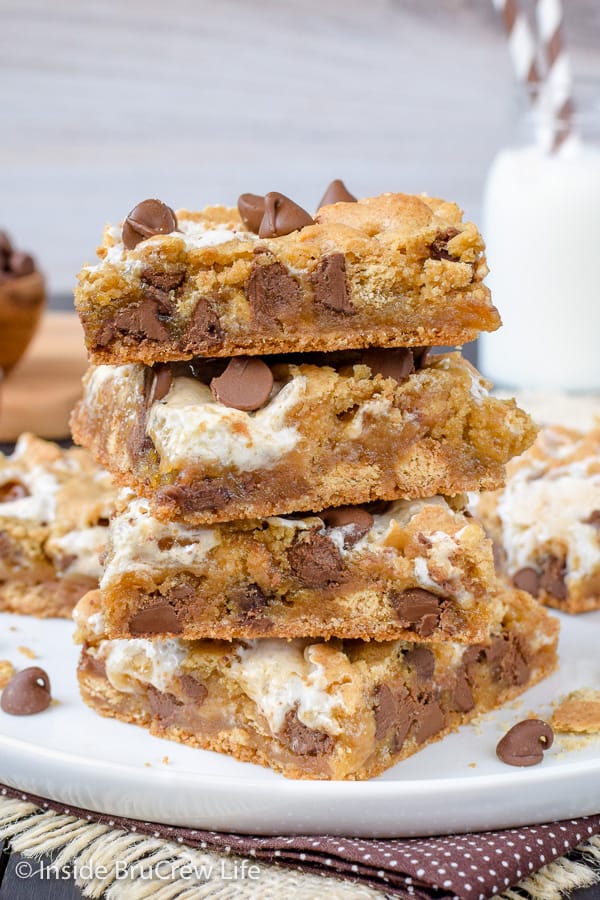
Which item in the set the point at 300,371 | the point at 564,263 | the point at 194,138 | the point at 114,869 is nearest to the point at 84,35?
the point at 194,138

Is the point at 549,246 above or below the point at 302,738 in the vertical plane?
above

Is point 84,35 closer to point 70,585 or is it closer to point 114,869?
point 70,585

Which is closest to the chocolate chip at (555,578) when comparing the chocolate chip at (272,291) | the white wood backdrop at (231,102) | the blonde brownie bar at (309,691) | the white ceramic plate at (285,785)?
the blonde brownie bar at (309,691)

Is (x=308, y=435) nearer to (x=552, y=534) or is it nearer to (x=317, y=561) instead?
(x=317, y=561)

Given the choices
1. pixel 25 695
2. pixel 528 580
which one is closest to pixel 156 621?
pixel 25 695

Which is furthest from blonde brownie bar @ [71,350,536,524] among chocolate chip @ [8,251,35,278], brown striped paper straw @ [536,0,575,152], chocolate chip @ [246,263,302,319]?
brown striped paper straw @ [536,0,575,152]

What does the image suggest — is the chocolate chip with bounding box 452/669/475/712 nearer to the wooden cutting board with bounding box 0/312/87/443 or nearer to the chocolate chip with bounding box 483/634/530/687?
the chocolate chip with bounding box 483/634/530/687
